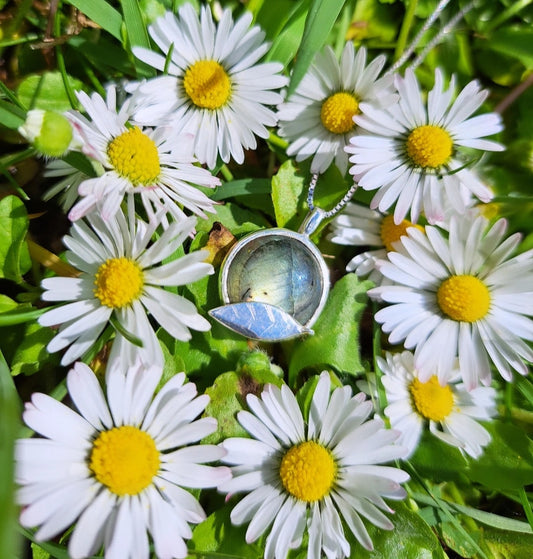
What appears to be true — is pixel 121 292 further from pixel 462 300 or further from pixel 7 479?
pixel 462 300

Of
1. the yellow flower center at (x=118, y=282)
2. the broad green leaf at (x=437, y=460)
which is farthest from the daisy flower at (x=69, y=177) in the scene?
the broad green leaf at (x=437, y=460)

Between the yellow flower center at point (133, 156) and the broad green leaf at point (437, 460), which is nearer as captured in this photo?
the yellow flower center at point (133, 156)

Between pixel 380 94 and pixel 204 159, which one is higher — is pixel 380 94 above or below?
above

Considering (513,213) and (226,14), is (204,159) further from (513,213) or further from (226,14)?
(513,213)

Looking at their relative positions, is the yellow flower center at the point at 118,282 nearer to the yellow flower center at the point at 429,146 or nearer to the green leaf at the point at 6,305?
the green leaf at the point at 6,305

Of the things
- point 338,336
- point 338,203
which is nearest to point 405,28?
point 338,203

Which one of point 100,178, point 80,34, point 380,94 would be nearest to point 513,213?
point 380,94
